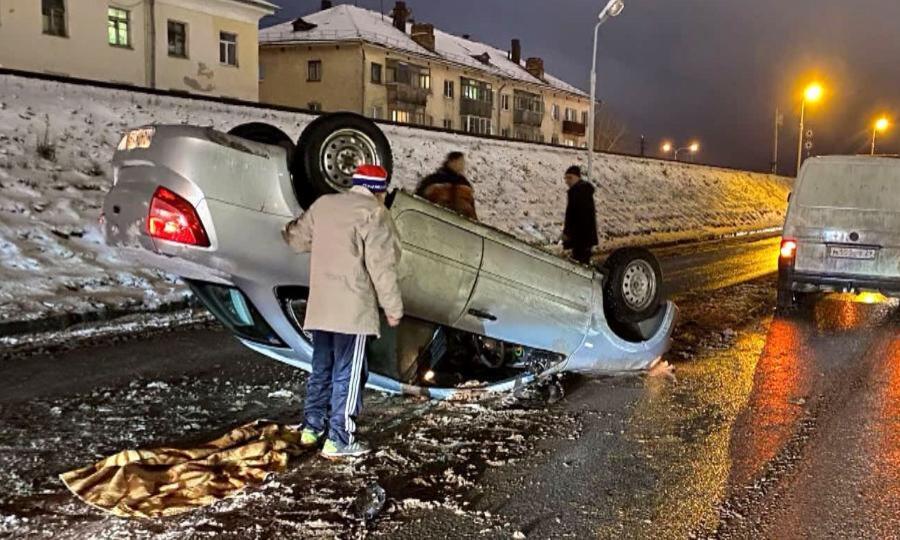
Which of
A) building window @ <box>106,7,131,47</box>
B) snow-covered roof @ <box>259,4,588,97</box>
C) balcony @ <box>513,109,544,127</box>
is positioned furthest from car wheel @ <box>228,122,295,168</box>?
balcony @ <box>513,109,544,127</box>

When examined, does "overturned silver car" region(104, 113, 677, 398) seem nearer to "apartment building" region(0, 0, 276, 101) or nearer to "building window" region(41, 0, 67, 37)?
"apartment building" region(0, 0, 276, 101)

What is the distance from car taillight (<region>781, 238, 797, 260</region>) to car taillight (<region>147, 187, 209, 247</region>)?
7.92 m

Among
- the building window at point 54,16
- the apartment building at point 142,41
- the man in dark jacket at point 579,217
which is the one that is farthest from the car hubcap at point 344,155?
the building window at point 54,16

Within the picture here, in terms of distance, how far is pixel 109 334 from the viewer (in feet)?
24.8

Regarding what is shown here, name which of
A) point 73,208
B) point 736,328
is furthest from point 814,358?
point 73,208

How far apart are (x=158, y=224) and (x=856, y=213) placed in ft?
27.8

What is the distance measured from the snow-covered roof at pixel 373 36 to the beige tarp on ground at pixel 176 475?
1787 inches

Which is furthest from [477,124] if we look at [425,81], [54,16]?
[54,16]

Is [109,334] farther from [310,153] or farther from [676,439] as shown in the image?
[676,439]

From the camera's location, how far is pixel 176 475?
3.85m

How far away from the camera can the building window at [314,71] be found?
4794 centimetres

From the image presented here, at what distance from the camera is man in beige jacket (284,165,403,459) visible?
4062 millimetres

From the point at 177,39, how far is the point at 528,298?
32.0 metres

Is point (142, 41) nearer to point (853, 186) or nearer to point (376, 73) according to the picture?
point (376, 73)
